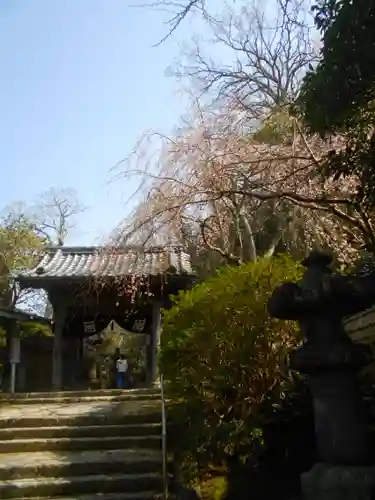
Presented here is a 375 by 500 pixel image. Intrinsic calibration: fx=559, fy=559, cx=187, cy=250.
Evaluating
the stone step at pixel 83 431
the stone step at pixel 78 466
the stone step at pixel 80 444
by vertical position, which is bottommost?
the stone step at pixel 78 466

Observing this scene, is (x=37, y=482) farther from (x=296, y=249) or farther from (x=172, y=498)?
(x=296, y=249)

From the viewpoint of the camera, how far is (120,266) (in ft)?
41.5

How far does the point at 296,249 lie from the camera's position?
13.1m

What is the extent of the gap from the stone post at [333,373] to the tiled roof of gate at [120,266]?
23.2 feet

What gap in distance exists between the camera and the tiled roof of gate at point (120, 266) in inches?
462

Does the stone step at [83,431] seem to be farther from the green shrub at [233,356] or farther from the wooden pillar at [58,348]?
the wooden pillar at [58,348]

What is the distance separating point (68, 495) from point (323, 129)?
4939 mm

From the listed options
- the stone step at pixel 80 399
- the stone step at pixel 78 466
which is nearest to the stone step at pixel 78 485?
the stone step at pixel 78 466

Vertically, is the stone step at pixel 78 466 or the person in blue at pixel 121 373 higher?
the person in blue at pixel 121 373

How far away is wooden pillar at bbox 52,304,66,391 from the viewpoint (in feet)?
43.0

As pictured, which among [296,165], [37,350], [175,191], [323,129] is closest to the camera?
[323,129]

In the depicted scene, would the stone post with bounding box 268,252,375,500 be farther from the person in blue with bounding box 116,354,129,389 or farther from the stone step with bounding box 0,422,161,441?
the person in blue with bounding box 116,354,129,389

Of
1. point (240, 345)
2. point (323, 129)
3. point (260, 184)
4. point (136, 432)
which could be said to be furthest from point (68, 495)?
point (323, 129)

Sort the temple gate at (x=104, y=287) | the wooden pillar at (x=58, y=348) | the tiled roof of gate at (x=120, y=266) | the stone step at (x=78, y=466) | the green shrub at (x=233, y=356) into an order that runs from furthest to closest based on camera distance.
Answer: the wooden pillar at (x=58, y=348) < the temple gate at (x=104, y=287) < the tiled roof of gate at (x=120, y=266) < the stone step at (x=78, y=466) < the green shrub at (x=233, y=356)
